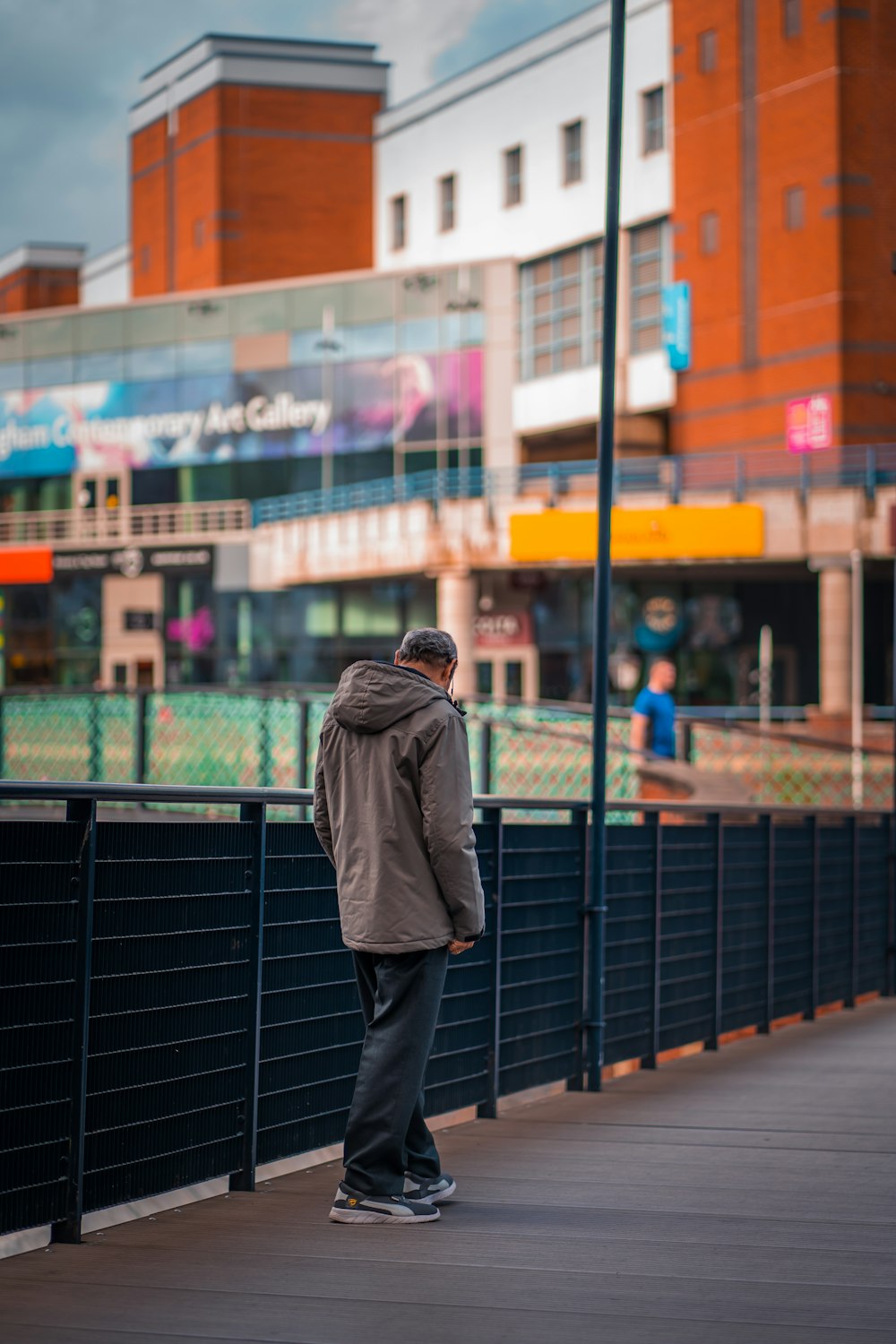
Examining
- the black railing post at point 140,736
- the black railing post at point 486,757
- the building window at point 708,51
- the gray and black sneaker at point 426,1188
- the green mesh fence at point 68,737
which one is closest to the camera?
the gray and black sneaker at point 426,1188

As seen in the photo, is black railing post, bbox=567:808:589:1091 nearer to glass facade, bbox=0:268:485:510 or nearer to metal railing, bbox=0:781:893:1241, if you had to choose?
metal railing, bbox=0:781:893:1241

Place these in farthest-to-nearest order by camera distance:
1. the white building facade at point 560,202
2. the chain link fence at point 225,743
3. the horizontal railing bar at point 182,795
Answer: the white building facade at point 560,202, the chain link fence at point 225,743, the horizontal railing bar at point 182,795

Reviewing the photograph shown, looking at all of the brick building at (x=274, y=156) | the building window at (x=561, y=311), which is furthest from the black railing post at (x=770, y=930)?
the brick building at (x=274, y=156)

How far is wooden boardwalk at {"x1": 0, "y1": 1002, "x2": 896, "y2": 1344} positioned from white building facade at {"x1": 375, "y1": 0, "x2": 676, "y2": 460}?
127 feet

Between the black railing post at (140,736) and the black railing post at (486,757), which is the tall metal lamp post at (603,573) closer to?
the black railing post at (486,757)

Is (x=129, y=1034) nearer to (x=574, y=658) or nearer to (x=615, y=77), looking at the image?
(x=615, y=77)

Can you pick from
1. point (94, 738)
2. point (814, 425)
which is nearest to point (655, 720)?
point (94, 738)

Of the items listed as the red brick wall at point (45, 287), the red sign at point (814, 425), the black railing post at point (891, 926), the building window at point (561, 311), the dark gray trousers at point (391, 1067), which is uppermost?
the red brick wall at point (45, 287)

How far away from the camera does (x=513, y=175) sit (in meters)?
50.5

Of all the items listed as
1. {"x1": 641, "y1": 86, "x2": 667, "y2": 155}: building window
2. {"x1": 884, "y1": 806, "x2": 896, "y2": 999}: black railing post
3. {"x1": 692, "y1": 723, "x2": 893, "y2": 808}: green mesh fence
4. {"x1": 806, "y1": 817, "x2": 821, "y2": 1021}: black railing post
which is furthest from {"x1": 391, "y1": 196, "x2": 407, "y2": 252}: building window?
{"x1": 806, "y1": 817, "x2": 821, "y2": 1021}: black railing post

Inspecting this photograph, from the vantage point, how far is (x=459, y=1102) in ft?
25.1

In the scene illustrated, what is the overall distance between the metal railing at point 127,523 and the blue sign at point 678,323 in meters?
13.7

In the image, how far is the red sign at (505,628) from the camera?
4491 centimetres

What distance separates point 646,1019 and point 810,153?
110ft
